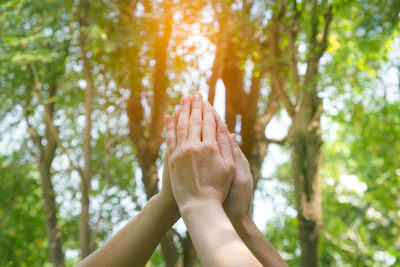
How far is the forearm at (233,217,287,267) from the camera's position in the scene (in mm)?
1455

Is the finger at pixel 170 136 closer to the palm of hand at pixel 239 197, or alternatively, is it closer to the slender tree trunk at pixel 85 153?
the palm of hand at pixel 239 197

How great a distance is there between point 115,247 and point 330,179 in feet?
38.2

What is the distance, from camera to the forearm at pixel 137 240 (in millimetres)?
1372

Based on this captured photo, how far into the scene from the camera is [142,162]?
6672 millimetres

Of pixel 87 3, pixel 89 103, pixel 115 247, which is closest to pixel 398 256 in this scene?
pixel 115 247

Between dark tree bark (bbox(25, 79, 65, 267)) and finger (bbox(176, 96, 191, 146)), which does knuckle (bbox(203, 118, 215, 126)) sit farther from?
dark tree bark (bbox(25, 79, 65, 267))

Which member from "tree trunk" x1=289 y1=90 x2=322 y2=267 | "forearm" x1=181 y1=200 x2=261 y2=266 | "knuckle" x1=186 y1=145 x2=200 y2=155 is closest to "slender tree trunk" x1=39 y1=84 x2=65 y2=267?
"tree trunk" x1=289 y1=90 x2=322 y2=267

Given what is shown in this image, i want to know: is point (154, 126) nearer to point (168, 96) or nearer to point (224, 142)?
point (168, 96)

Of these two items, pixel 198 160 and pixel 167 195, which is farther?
pixel 167 195

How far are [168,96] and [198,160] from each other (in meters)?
6.43

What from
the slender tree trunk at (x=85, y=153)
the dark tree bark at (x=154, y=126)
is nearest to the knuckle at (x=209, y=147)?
the slender tree trunk at (x=85, y=153)

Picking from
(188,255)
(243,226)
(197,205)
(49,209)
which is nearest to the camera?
(197,205)

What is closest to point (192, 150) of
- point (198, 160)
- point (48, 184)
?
point (198, 160)

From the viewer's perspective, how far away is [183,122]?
4.84ft
